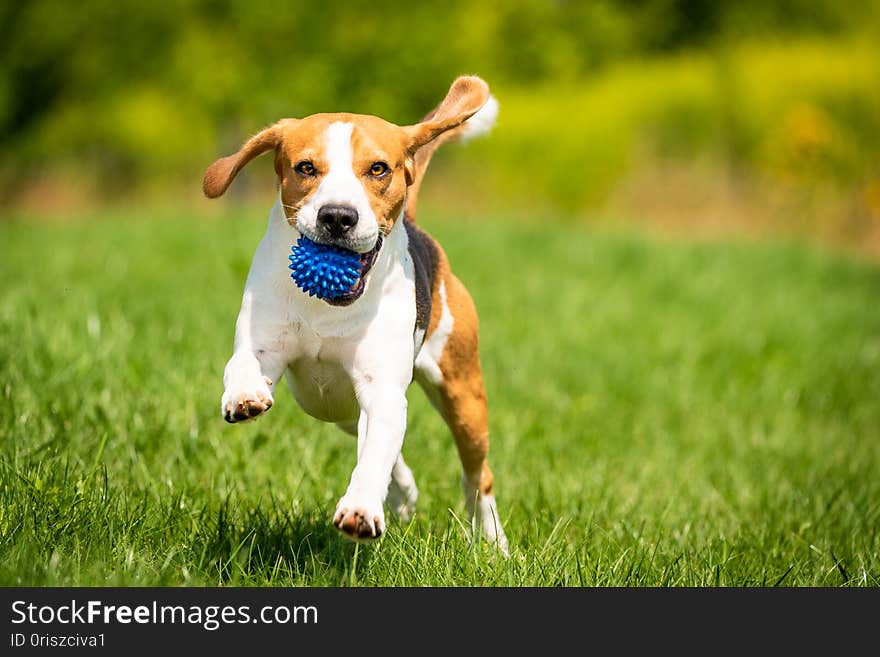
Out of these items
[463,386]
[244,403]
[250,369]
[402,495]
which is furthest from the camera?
[402,495]

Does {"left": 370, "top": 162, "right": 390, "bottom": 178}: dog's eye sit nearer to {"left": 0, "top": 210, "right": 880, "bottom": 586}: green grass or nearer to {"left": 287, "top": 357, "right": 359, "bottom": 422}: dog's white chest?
{"left": 287, "top": 357, "right": 359, "bottom": 422}: dog's white chest

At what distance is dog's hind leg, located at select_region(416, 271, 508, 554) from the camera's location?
13.5 feet

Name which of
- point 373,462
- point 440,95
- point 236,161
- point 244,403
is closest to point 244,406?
point 244,403

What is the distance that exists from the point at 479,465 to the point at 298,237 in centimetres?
143

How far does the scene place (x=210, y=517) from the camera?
13.1ft

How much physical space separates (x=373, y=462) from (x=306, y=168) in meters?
0.92

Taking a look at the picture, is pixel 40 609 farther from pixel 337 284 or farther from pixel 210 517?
pixel 337 284

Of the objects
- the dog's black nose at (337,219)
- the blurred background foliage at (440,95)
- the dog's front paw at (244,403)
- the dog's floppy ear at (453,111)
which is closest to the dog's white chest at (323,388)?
the dog's front paw at (244,403)

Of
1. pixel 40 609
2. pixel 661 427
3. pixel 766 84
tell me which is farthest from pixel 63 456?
pixel 766 84

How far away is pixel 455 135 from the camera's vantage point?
15.3 ft

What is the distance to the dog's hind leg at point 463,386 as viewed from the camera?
4.12 metres

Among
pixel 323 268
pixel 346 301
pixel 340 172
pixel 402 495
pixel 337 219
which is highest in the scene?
pixel 340 172

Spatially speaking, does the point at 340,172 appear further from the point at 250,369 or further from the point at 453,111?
the point at 453,111

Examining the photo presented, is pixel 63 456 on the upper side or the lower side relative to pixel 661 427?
upper
